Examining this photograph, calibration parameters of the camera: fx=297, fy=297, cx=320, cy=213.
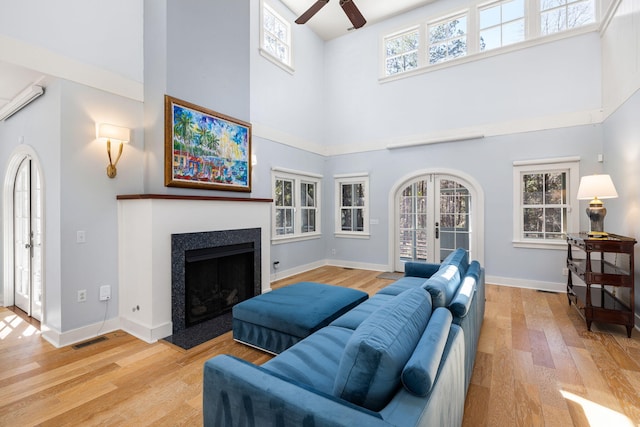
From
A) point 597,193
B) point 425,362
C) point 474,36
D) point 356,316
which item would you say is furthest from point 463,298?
point 474,36

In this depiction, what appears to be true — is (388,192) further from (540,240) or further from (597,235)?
(597,235)

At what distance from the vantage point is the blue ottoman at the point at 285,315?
8.00 feet

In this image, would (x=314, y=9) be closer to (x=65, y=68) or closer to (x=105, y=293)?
(x=65, y=68)

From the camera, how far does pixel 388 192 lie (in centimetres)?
603

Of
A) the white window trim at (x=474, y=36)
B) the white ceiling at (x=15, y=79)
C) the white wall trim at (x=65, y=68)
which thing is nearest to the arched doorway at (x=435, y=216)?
the white window trim at (x=474, y=36)

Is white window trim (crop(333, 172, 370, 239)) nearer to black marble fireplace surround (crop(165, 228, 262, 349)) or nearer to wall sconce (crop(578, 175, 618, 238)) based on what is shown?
black marble fireplace surround (crop(165, 228, 262, 349))

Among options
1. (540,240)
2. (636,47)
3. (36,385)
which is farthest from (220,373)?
(540,240)

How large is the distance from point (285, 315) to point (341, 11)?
584cm

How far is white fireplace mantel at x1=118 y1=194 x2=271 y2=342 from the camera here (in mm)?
2938

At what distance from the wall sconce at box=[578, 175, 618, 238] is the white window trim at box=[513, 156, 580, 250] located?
3.90 feet

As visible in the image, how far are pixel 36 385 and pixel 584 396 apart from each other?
3899mm

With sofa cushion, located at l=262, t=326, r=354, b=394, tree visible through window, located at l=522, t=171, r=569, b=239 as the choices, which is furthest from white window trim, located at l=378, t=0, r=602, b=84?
sofa cushion, located at l=262, t=326, r=354, b=394

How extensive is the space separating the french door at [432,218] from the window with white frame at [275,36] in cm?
346

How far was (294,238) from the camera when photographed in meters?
5.79
